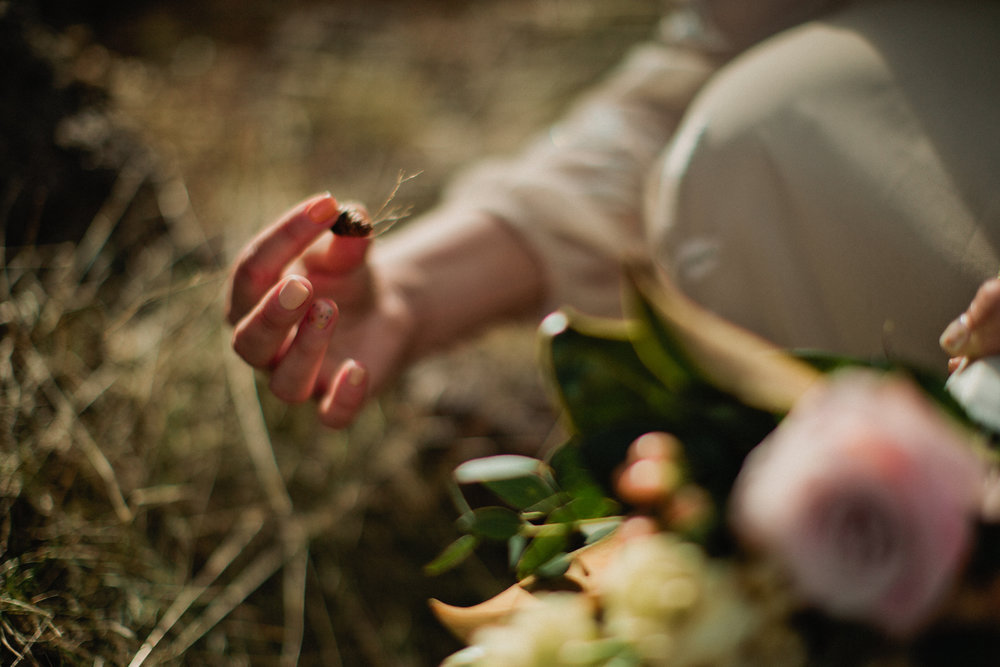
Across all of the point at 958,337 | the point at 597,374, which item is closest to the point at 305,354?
the point at 597,374

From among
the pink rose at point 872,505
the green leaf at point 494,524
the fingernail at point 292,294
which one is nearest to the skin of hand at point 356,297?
the fingernail at point 292,294

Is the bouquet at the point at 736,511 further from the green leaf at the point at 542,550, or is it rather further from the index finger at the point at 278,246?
the index finger at the point at 278,246

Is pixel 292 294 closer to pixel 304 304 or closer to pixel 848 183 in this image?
pixel 304 304

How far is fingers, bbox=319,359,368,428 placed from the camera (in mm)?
296

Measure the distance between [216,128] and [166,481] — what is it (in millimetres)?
637

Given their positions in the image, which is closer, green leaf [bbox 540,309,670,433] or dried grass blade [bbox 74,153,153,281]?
green leaf [bbox 540,309,670,433]

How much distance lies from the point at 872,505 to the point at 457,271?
39 cm

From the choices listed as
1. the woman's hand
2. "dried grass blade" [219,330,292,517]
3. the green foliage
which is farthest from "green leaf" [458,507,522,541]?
"dried grass blade" [219,330,292,517]

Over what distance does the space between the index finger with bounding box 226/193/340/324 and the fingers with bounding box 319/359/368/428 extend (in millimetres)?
57

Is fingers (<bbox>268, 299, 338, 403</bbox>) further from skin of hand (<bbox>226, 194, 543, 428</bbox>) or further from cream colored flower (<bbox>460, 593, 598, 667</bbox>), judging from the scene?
cream colored flower (<bbox>460, 593, 598, 667</bbox>)

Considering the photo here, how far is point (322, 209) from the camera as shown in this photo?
0.26 metres

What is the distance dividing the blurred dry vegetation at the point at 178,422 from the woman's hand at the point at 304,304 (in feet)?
0.19

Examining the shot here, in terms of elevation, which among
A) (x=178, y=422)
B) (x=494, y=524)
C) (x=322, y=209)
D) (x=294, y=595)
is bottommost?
(x=294, y=595)

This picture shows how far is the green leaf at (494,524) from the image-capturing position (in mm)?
232
